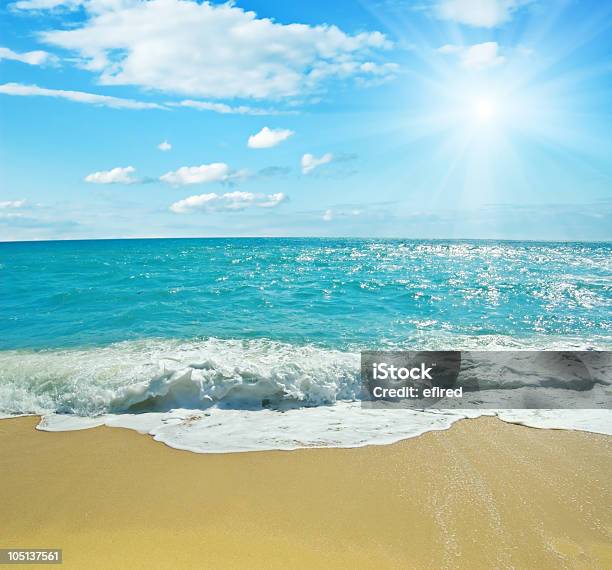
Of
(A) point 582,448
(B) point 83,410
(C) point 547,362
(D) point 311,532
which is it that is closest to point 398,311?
(C) point 547,362

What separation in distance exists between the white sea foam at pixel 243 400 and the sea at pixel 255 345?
0.09 ft

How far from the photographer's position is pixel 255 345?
31.2ft

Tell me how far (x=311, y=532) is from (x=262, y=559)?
479 millimetres

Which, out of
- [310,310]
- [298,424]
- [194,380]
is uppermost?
[310,310]

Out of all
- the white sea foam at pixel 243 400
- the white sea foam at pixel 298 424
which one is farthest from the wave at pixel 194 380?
the white sea foam at pixel 298 424

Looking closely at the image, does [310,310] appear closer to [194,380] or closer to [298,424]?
[194,380]

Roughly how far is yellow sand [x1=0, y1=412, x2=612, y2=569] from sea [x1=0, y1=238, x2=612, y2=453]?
58 centimetres

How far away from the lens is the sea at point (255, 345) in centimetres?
595

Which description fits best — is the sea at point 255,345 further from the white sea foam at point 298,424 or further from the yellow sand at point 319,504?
the yellow sand at point 319,504

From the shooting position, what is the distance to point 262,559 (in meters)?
3.18

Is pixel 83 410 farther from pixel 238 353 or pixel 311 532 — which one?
pixel 311 532

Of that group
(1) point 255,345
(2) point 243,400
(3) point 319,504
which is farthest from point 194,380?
(3) point 319,504

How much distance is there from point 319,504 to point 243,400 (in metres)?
3.18

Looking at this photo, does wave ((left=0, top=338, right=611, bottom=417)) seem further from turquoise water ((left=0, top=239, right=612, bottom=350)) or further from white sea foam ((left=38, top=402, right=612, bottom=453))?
turquoise water ((left=0, top=239, right=612, bottom=350))
